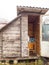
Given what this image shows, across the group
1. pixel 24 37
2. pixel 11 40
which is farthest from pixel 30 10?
pixel 11 40

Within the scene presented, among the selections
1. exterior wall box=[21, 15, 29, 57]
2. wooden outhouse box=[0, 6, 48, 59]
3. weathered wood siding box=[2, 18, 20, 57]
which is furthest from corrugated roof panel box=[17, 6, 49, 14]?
weathered wood siding box=[2, 18, 20, 57]

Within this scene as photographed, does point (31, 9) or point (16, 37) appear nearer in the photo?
point (31, 9)

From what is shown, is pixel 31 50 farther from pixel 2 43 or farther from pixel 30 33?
pixel 2 43

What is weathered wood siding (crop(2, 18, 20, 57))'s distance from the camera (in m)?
10.5

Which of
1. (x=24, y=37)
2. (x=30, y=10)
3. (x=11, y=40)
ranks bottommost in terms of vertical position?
(x=11, y=40)

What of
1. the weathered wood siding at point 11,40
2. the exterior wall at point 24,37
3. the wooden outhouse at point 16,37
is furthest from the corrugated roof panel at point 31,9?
the weathered wood siding at point 11,40

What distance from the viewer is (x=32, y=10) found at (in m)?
10.5

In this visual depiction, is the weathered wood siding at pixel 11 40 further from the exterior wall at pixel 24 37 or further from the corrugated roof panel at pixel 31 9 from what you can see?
the corrugated roof panel at pixel 31 9

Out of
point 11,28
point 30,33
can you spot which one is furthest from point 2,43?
point 30,33

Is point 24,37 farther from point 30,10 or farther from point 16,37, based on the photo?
point 30,10

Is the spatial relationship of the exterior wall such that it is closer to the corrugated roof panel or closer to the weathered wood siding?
the weathered wood siding

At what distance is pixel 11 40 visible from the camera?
10.5m

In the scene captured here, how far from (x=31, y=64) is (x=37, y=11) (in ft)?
9.79

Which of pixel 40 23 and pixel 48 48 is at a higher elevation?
pixel 40 23
